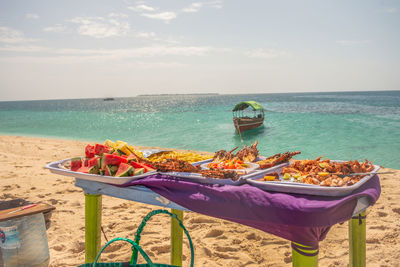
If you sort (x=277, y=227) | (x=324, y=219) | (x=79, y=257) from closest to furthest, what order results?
1. (x=324, y=219)
2. (x=277, y=227)
3. (x=79, y=257)

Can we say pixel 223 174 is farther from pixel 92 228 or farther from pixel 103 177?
pixel 92 228

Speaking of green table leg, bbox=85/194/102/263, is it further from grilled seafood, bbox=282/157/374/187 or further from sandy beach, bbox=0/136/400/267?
grilled seafood, bbox=282/157/374/187

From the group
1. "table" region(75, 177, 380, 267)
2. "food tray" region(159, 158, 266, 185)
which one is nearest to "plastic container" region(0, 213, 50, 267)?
"table" region(75, 177, 380, 267)

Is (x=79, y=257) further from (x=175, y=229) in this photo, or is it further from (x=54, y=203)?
(x=54, y=203)

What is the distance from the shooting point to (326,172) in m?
2.08

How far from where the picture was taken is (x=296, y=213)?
60.4 inches

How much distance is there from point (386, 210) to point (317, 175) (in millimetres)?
4643

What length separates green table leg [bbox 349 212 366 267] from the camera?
2207 mm

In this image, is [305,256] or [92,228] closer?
[305,256]

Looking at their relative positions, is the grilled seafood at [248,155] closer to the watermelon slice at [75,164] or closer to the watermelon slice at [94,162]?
the watermelon slice at [94,162]

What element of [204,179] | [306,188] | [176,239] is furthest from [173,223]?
[306,188]

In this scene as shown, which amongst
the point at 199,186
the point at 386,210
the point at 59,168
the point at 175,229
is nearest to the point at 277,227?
the point at 199,186

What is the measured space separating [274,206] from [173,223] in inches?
66.4

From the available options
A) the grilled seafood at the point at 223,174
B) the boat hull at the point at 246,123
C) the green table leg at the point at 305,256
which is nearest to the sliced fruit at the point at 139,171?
the grilled seafood at the point at 223,174
